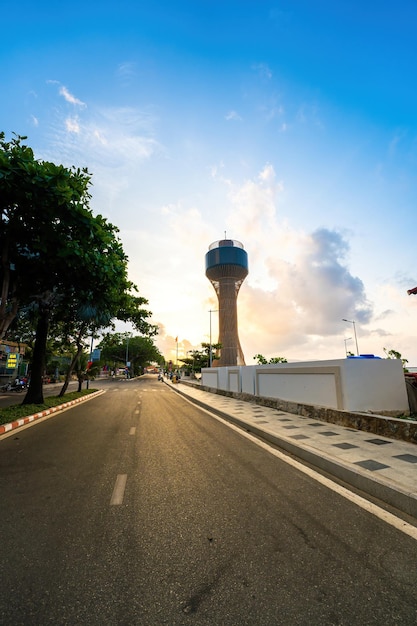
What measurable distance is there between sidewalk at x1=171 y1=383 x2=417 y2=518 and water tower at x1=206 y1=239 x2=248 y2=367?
84.3 m

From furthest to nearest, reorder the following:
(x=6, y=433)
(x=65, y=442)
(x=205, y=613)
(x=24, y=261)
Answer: (x=24, y=261) < (x=6, y=433) < (x=65, y=442) < (x=205, y=613)

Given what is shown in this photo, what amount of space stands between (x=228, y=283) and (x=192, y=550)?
318 feet

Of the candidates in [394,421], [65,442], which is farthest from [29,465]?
[394,421]

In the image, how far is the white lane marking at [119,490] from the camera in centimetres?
381

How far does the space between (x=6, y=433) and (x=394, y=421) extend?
33.7ft

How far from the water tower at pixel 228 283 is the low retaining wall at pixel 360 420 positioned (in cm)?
8083

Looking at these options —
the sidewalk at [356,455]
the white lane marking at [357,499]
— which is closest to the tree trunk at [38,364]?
the sidewalk at [356,455]

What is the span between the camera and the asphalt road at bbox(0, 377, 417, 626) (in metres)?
2.06

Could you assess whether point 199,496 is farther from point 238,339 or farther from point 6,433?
point 238,339

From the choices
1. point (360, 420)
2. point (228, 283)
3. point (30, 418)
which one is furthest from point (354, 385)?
point (228, 283)

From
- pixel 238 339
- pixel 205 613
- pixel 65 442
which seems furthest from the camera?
pixel 238 339

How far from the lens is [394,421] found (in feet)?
22.1

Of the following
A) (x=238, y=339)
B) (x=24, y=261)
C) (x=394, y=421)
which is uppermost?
(x=238, y=339)

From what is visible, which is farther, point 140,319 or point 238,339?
point 238,339
